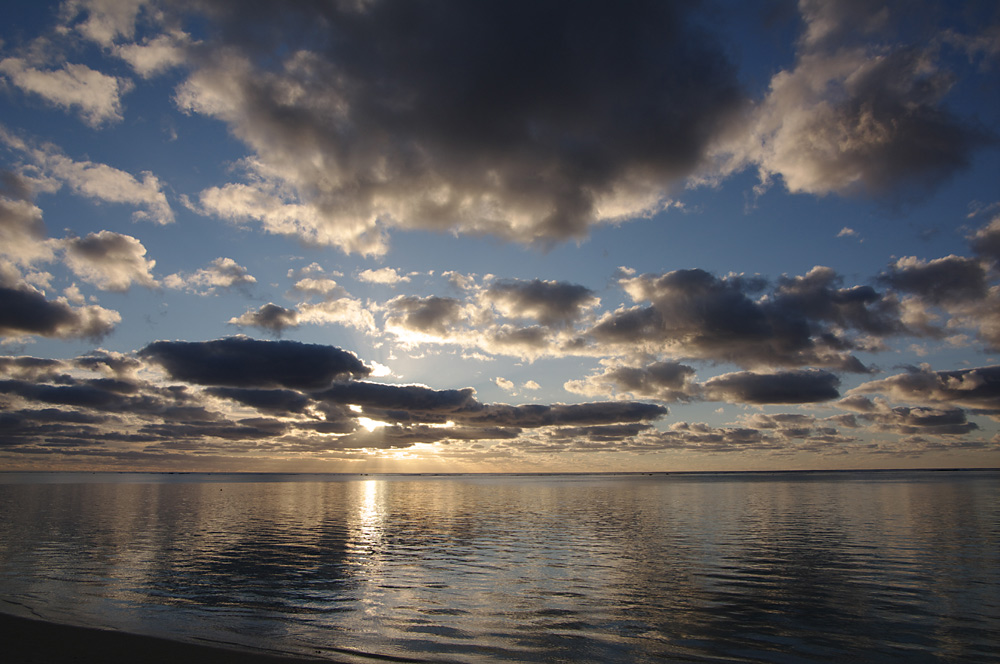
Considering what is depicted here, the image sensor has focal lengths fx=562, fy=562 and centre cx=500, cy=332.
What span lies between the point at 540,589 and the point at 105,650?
1781 centimetres

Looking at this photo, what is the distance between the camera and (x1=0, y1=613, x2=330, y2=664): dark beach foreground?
15.9 m

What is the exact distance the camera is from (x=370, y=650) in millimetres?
17844

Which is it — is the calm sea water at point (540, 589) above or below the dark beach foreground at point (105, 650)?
below

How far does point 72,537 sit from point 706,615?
51172mm

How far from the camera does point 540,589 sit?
27.6 metres

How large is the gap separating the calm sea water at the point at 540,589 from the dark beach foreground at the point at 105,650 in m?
1.46

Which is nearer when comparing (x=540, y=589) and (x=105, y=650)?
(x=105, y=650)

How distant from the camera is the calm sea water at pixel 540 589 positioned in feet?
62.6

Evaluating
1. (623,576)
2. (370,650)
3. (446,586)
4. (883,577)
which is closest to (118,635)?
(370,650)

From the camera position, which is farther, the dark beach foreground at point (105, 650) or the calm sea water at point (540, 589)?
the calm sea water at point (540, 589)

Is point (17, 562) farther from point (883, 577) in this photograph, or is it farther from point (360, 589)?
point (883, 577)

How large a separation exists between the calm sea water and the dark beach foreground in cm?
146

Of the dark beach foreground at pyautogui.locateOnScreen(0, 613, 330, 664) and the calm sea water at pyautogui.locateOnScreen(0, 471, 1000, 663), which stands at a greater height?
the dark beach foreground at pyautogui.locateOnScreen(0, 613, 330, 664)

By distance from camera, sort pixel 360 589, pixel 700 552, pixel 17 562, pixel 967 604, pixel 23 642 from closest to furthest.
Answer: pixel 23 642 < pixel 967 604 < pixel 360 589 < pixel 17 562 < pixel 700 552
